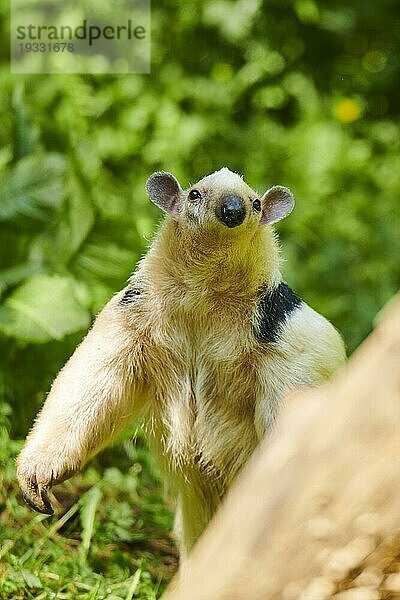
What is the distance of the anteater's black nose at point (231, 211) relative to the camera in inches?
139

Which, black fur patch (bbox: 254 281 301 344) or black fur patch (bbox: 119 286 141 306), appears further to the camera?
black fur patch (bbox: 119 286 141 306)

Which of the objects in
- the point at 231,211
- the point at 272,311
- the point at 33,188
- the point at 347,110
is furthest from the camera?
the point at 347,110

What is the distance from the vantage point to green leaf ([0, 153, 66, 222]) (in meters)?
6.10

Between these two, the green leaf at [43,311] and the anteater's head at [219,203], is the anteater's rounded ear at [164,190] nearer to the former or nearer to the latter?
the anteater's head at [219,203]

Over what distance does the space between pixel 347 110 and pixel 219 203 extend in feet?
19.0

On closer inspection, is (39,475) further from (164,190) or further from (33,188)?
(33,188)

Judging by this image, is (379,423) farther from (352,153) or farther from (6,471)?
(352,153)

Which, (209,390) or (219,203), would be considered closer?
(219,203)

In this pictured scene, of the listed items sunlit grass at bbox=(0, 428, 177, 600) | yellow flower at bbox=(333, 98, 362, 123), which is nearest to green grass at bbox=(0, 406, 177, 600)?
sunlit grass at bbox=(0, 428, 177, 600)

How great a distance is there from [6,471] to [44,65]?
3823 millimetres

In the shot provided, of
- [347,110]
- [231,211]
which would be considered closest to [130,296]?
[231,211]

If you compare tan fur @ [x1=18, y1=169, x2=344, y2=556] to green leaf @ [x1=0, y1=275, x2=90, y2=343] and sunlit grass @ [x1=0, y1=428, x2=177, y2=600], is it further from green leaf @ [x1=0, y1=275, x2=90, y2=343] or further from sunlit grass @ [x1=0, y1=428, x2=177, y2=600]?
green leaf @ [x1=0, y1=275, x2=90, y2=343]

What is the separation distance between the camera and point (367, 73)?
31.1ft

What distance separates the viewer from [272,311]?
3.69 metres
